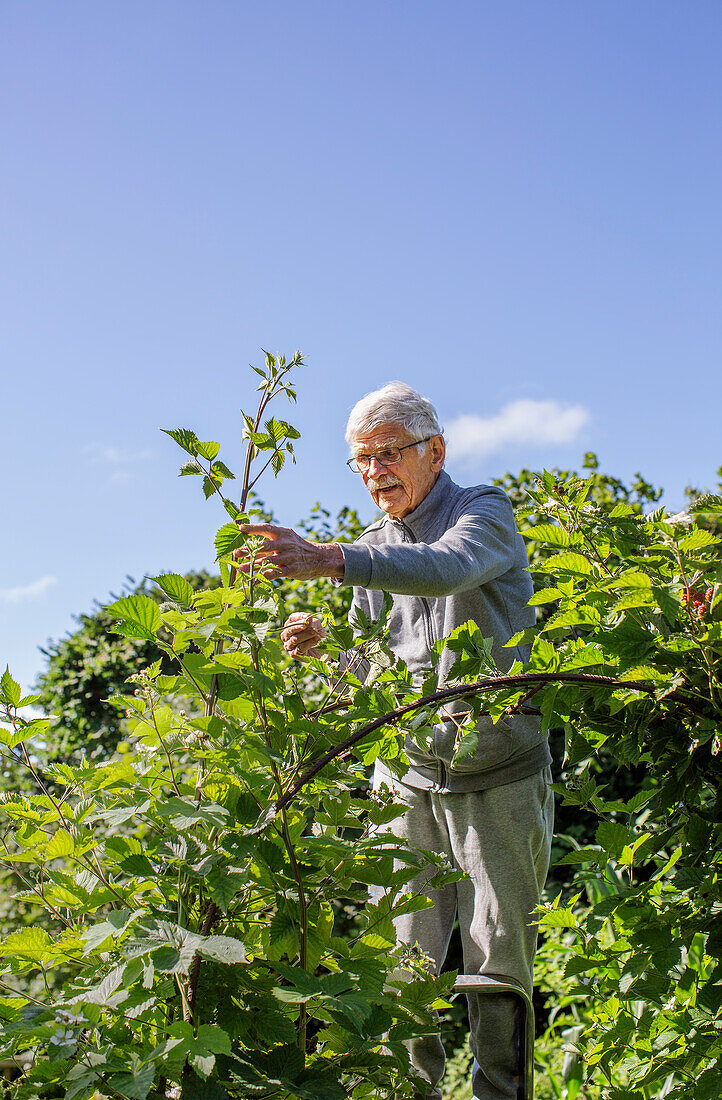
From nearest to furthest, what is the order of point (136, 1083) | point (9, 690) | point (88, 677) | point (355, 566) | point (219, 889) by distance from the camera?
point (136, 1083), point (219, 889), point (9, 690), point (355, 566), point (88, 677)

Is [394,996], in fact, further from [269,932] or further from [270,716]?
[270,716]

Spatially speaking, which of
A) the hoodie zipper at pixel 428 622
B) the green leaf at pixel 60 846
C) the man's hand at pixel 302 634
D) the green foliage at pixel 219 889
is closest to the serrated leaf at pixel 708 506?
the green foliage at pixel 219 889

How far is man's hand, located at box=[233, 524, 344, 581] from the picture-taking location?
142 cm

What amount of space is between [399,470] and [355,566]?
0.81m

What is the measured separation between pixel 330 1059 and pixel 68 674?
208 inches

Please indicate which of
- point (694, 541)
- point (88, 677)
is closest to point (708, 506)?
point (694, 541)

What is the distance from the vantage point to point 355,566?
5.91 feet

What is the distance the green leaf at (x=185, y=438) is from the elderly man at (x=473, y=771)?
59cm

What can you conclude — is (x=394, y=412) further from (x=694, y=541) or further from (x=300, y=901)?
(x=300, y=901)

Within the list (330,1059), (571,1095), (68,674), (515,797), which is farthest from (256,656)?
(68,674)

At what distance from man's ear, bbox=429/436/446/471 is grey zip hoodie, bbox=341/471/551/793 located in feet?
0.20

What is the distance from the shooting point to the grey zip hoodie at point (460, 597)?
74.8 inches

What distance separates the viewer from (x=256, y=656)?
49.3 inches

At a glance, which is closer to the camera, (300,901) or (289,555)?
(300,901)
